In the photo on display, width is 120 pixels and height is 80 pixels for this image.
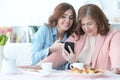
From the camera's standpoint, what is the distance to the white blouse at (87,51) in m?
2.34

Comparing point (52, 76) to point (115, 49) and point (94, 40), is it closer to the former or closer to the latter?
point (115, 49)

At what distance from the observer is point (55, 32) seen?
2594mm


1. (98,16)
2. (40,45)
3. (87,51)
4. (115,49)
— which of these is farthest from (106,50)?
(40,45)

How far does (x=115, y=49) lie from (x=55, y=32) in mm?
682

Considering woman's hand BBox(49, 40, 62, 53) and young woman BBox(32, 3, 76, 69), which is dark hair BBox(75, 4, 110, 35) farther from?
woman's hand BBox(49, 40, 62, 53)

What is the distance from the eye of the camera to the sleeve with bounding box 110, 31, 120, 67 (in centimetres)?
209

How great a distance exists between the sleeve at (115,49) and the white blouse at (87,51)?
209 mm

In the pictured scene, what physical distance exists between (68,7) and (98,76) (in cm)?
123

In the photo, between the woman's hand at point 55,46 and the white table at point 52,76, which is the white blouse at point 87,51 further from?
the white table at point 52,76

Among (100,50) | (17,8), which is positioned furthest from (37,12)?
(100,50)

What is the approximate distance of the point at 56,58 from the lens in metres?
2.42

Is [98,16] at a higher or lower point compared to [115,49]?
higher

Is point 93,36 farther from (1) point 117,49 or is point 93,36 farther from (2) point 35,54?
(2) point 35,54

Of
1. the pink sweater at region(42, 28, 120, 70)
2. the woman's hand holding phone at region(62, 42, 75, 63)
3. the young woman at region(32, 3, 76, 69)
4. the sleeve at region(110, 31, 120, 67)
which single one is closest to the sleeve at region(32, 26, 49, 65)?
the young woman at region(32, 3, 76, 69)
